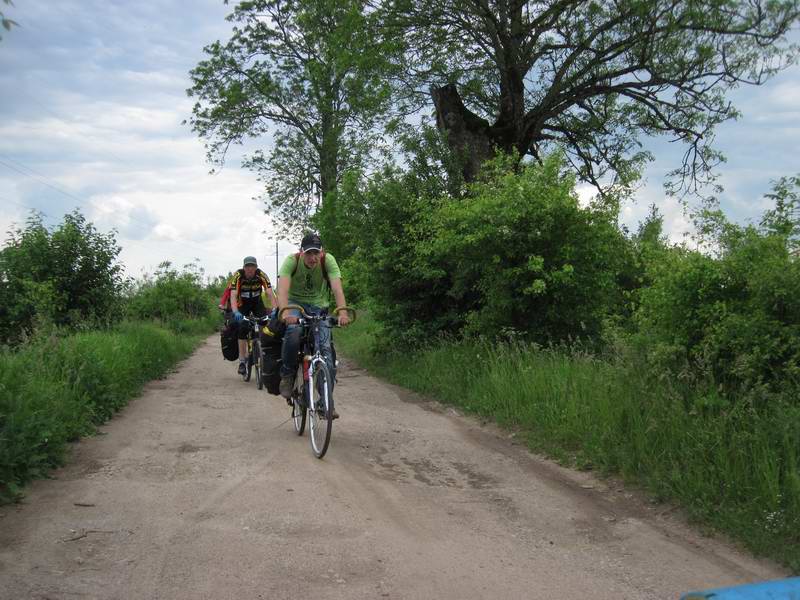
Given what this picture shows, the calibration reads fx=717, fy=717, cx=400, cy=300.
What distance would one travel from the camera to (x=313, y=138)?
36.2 meters

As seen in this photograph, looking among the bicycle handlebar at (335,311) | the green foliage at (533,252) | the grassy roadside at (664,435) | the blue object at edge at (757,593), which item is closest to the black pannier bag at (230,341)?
the green foliage at (533,252)

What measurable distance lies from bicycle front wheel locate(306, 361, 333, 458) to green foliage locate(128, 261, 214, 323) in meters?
21.5

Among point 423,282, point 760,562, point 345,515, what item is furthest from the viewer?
point 423,282

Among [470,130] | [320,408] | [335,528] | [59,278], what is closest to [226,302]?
[59,278]

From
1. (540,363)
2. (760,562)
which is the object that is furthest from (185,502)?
(540,363)

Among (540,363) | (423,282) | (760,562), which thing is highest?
(423,282)

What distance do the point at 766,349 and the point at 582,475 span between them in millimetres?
1865

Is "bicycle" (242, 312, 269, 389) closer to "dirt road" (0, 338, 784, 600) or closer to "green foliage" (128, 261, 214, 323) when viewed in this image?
"dirt road" (0, 338, 784, 600)

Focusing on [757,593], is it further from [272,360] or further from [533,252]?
[533,252]

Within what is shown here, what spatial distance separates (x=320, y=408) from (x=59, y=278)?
931 centimetres

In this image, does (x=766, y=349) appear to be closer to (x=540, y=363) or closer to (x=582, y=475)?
(x=582, y=475)

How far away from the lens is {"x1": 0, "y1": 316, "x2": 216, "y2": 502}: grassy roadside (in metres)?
5.56

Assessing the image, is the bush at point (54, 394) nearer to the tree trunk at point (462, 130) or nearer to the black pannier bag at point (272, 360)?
the black pannier bag at point (272, 360)

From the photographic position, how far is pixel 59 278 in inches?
548
